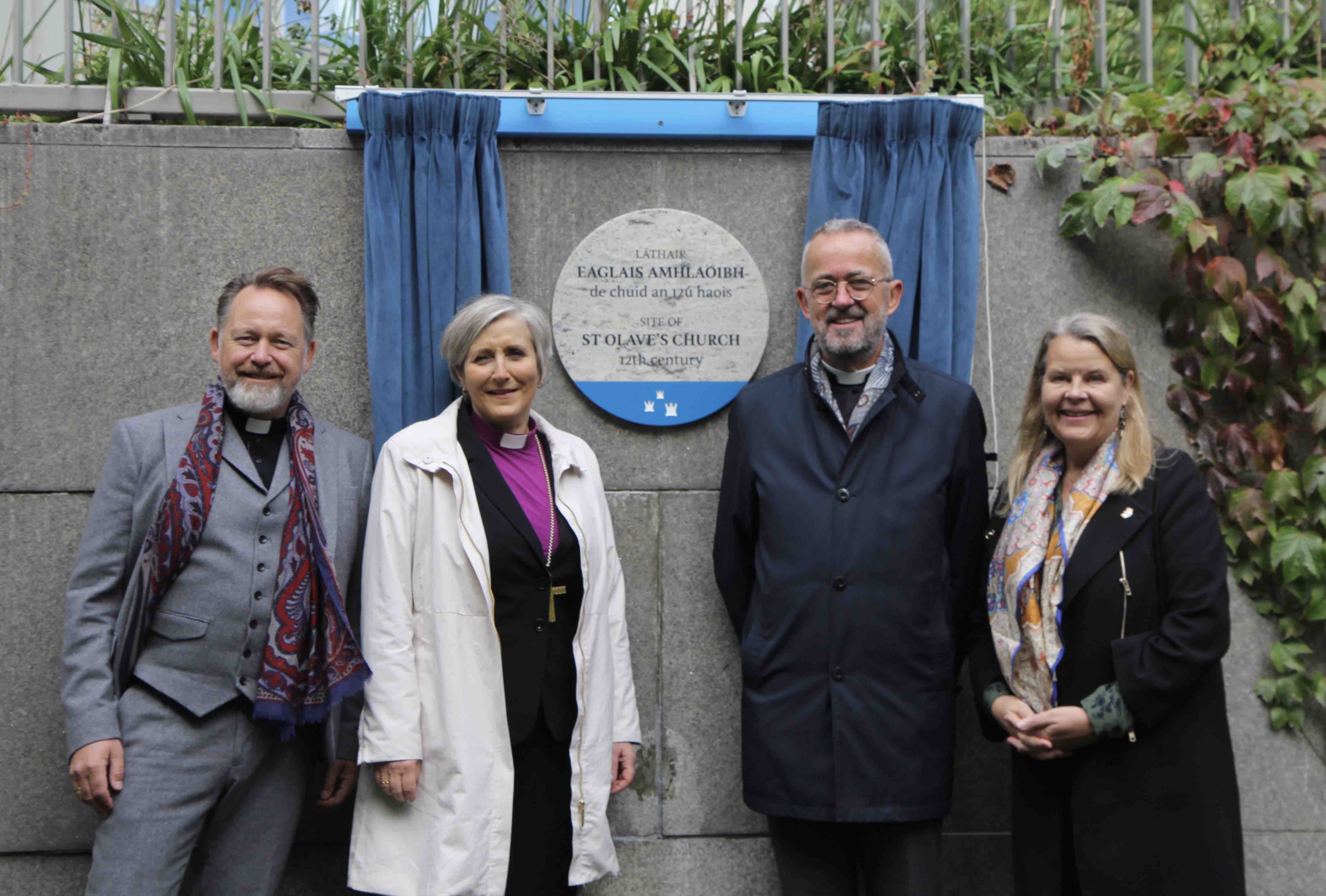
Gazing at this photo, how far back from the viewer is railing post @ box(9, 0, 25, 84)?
365cm

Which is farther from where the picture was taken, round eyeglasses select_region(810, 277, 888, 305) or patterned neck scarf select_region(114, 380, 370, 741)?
round eyeglasses select_region(810, 277, 888, 305)

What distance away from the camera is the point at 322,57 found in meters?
3.88

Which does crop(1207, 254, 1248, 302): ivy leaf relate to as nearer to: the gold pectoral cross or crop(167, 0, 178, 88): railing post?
the gold pectoral cross

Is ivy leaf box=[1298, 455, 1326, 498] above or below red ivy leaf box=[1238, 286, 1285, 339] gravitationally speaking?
below

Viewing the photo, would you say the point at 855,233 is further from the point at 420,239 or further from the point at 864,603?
the point at 420,239

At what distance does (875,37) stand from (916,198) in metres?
0.72

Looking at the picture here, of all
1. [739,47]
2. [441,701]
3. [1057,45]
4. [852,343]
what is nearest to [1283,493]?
[852,343]

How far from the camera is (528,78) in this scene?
3.76 meters

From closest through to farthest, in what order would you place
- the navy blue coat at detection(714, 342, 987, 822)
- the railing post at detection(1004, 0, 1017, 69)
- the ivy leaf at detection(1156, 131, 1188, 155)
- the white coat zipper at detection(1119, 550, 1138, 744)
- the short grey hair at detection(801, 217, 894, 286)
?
1. the white coat zipper at detection(1119, 550, 1138, 744)
2. the navy blue coat at detection(714, 342, 987, 822)
3. the short grey hair at detection(801, 217, 894, 286)
4. the ivy leaf at detection(1156, 131, 1188, 155)
5. the railing post at detection(1004, 0, 1017, 69)

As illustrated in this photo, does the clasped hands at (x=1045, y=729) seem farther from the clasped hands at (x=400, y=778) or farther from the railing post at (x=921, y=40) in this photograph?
the railing post at (x=921, y=40)

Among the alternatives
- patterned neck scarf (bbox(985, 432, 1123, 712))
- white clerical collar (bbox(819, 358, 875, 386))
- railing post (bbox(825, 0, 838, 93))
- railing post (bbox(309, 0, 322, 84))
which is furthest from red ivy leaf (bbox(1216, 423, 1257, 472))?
railing post (bbox(309, 0, 322, 84))

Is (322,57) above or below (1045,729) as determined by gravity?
above

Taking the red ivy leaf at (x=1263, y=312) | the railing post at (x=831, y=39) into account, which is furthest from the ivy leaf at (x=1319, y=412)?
the railing post at (x=831, y=39)

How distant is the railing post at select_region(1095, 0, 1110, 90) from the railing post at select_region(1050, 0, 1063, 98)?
0.39ft
